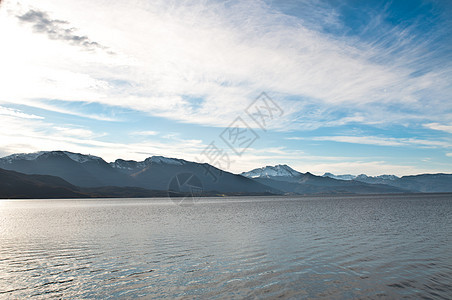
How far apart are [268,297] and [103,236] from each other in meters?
35.0

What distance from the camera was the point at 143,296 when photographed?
64.2 feet

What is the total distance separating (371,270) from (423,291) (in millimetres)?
5507

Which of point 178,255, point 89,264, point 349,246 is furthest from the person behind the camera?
point 349,246

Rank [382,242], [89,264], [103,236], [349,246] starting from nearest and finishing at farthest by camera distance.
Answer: [89,264] → [349,246] → [382,242] → [103,236]

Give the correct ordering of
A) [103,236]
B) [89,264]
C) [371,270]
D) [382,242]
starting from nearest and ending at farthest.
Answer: [371,270], [89,264], [382,242], [103,236]

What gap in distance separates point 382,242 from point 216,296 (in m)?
28.5

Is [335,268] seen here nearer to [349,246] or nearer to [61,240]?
[349,246]

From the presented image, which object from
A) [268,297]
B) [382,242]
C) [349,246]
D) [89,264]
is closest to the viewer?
[268,297]

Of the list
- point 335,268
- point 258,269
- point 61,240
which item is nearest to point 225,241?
point 258,269

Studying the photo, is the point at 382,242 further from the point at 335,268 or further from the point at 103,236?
the point at 103,236

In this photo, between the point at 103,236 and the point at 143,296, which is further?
the point at 103,236

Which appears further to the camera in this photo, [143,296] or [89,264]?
[89,264]

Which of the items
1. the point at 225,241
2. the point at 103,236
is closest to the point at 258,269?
the point at 225,241

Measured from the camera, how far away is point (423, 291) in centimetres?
1995
